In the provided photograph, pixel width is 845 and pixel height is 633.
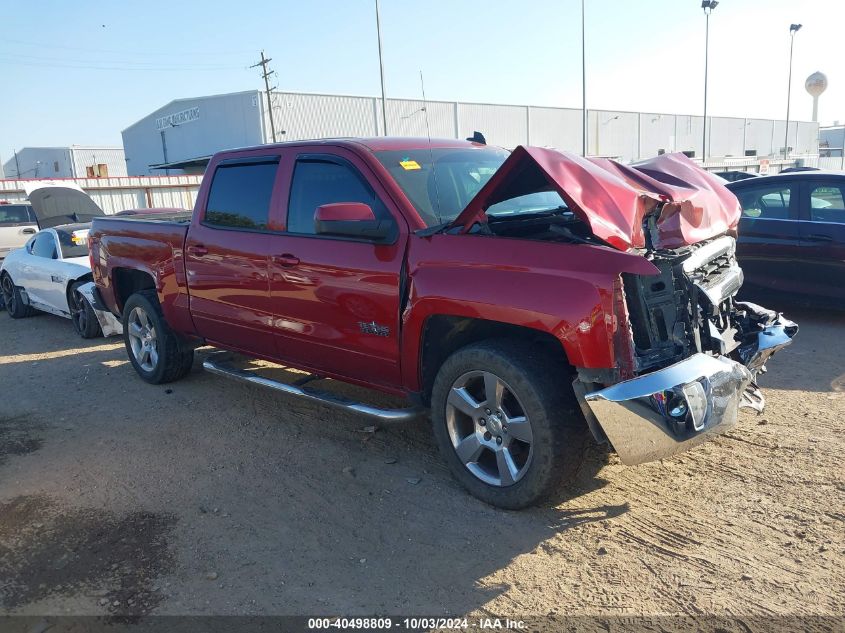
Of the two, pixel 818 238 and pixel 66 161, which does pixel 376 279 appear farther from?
pixel 66 161

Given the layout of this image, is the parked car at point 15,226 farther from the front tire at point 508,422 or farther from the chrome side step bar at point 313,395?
the front tire at point 508,422

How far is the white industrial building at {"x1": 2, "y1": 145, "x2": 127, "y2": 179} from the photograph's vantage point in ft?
221

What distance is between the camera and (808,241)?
705 cm

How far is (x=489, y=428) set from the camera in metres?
3.61

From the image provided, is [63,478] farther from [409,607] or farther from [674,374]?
[674,374]

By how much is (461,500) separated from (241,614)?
1.36 meters

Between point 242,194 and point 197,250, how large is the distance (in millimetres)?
635

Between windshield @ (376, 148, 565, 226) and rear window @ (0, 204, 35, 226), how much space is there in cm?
1560

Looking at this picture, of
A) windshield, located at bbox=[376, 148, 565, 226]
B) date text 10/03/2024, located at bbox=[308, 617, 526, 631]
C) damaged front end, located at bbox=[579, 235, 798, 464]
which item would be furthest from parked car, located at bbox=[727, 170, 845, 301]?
date text 10/03/2024, located at bbox=[308, 617, 526, 631]

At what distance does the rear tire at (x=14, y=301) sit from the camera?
10211 mm

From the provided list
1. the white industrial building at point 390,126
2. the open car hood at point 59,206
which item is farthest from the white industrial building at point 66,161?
the open car hood at point 59,206

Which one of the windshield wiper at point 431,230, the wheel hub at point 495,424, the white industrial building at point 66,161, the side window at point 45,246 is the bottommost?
the wheel hub at point 495,424

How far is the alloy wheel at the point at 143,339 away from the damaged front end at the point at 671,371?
14.4 ft

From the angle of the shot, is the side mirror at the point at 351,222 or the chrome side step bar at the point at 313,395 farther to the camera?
the chrome side step bar at the point at 313,395
